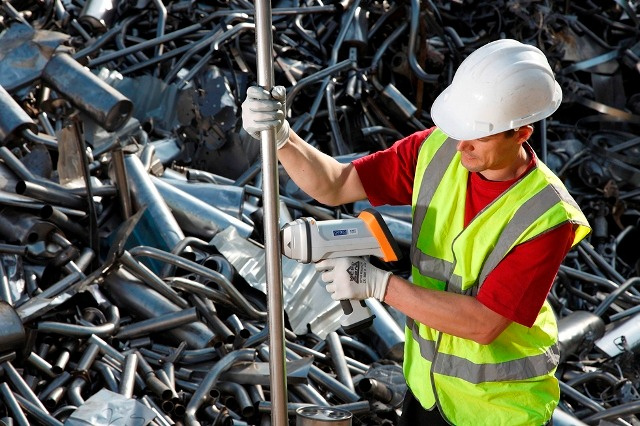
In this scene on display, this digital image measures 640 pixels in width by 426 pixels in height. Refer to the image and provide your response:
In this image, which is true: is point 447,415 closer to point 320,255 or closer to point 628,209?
point 320,255

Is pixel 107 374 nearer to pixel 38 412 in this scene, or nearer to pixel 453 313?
pixel 38 412

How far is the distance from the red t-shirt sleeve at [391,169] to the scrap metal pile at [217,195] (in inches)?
51.0

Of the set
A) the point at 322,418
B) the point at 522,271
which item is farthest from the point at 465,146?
the point at 322,418

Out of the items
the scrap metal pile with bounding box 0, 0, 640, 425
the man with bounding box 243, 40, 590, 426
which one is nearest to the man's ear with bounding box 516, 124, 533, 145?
the man with bounding box 243, 40, 590, 426

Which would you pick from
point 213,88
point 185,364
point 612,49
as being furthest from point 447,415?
point 612,49

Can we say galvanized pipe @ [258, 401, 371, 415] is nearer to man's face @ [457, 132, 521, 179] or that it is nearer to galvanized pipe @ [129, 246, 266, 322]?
galvanized pipe @ [129, 246, 266, 322]

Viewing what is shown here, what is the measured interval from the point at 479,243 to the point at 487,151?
248mm

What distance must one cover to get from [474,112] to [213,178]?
10.00 ft

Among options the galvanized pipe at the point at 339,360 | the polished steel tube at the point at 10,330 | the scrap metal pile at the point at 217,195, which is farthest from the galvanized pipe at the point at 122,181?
the galvanized pipe at the point at 339,360

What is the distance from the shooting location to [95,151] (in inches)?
191

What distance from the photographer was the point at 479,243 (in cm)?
238

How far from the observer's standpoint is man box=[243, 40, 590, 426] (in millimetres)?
2271

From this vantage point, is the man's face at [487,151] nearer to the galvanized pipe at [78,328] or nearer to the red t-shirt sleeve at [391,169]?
the red t-shirt sleeve at [391,169]

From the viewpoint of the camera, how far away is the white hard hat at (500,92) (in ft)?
7.59
